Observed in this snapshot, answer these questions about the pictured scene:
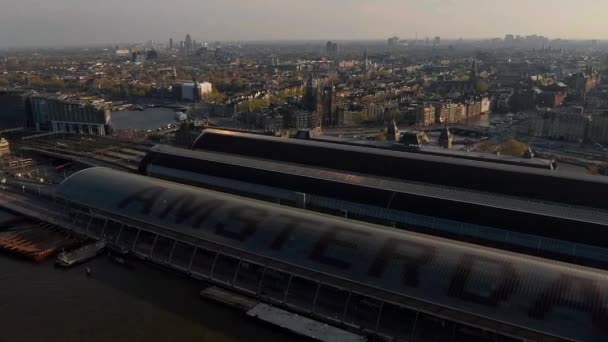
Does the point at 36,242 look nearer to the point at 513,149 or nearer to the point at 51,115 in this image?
the point at 513,149

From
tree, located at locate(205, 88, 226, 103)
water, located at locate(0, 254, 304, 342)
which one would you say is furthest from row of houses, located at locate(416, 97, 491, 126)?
water, located at locate(0, 254, 304, 342)

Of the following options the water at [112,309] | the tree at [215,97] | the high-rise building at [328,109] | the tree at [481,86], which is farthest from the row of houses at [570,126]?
the tree at [215,97]

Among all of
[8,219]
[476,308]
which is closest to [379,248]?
[476,308]

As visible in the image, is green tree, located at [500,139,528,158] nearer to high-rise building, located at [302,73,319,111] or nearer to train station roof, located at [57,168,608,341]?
train station roof, located at [57,168,608,341]

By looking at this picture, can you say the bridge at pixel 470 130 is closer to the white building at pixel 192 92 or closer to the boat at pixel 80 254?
the boat at pixel 80 254

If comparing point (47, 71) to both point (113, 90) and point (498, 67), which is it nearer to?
point (113, 90)
